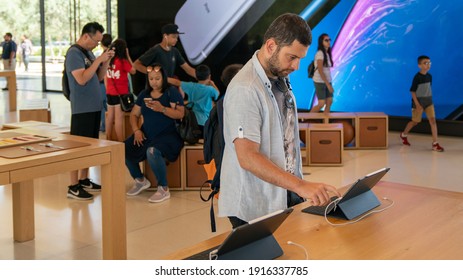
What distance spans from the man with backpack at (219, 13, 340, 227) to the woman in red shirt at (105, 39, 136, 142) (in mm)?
5540

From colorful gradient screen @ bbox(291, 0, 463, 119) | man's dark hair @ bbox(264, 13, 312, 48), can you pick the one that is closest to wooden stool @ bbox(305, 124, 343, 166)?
colorful gradient screen @ bbox(291, 0, 463, 119)

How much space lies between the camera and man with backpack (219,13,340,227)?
2639mm

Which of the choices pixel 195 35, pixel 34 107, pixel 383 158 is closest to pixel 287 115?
pixel 383 158

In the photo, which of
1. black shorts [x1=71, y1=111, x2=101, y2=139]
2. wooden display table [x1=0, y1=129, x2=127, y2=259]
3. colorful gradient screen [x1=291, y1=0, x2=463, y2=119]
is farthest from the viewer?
colorful gradient screen [x1=291, y1=0, x2=463, y2=119]

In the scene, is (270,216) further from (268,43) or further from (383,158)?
(383,158)

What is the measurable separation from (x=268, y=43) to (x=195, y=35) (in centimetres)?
872

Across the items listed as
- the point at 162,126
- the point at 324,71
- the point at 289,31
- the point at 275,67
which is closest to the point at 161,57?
the point at 162,126

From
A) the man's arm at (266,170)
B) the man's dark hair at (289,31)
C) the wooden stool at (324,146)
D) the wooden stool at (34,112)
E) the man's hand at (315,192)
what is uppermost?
the man's dark hair at (289,31)

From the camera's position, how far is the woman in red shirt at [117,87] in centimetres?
823

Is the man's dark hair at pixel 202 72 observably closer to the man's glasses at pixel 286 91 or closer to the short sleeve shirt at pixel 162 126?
the short sleeve shirt at pixel 162 126

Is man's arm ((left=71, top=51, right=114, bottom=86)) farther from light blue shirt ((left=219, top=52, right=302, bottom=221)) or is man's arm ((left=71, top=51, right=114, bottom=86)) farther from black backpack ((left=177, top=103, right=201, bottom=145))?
light blue shirt ((left=219, top=52, right=302, bottom=221))

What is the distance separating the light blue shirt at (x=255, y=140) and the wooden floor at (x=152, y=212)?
6.55ft

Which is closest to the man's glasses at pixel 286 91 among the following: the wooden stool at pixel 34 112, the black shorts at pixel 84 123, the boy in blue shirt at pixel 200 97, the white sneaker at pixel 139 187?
the black shorts at pixel 84 123
